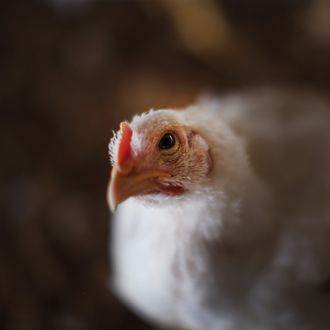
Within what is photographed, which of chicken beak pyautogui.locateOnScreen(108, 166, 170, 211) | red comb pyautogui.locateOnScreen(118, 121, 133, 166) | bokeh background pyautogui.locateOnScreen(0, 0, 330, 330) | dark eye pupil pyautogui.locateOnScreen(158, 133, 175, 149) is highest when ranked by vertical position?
bokeh background pyautogui.locateOnScreen(0, 0, 330, 330)

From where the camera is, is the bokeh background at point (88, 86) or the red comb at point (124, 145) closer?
the red comb at point (124, 145)

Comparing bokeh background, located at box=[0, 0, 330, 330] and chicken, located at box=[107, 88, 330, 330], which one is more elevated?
bokeh background, located at box=[0, 0, 330, 330]

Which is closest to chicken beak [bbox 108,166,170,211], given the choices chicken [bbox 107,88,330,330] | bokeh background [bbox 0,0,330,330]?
chicken [bbox 107,88,330,330]

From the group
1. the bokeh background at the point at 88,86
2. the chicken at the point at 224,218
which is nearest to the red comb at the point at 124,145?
the chicken at the point at 224,218

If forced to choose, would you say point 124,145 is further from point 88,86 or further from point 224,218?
point 88,86

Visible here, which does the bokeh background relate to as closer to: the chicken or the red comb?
the chicken

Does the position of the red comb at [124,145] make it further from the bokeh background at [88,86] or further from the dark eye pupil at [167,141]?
the bokeh background at [88,86]

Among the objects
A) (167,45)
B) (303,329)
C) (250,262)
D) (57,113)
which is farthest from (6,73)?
(303,329)
